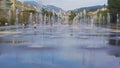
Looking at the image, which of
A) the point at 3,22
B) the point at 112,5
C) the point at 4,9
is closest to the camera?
the point at 3,22

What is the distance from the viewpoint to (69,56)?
13.6 m

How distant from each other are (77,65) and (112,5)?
90816 mm

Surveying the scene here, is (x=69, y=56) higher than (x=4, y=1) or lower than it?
lower

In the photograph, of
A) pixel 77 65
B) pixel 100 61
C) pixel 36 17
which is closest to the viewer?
pixel 77 65

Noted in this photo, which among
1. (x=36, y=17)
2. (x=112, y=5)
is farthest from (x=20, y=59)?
(x=36, y=17)

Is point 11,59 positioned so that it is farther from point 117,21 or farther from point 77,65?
point 117,21

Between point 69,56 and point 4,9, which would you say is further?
point 4,9

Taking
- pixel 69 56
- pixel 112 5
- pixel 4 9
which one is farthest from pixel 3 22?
pixel 69 56

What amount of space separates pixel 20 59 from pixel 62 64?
2012 millimetres

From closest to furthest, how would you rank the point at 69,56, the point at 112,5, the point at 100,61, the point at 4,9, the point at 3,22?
the point at 100,61, the point at 69,56, the point at 3,22, the point at 112,5, the point at 4,9

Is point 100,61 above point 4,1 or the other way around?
the other way around

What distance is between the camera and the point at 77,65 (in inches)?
440

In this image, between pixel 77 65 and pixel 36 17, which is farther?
pixel 36 17

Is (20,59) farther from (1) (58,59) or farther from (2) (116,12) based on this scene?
(2) (116,12)
